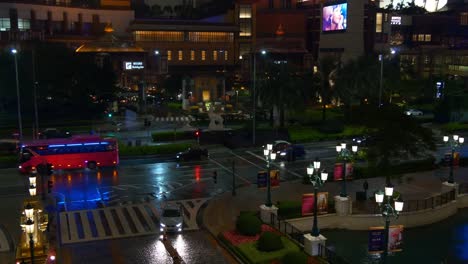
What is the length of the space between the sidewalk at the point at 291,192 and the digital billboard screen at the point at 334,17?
69000mm

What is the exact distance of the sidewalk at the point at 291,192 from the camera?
111 ft

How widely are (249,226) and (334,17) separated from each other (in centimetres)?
9190

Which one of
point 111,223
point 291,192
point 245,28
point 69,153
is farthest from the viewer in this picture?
point 245,28

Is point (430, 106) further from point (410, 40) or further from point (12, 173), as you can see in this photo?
point (12, 173)

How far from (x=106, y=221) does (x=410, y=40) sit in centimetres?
12403

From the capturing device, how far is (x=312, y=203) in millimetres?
32438

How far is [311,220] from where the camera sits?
33.2m

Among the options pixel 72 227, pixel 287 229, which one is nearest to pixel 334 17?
pixel 287 229

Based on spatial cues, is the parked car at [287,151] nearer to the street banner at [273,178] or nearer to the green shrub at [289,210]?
the street banner at [273,178]

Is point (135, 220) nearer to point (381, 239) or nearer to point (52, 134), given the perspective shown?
point (381, 239)

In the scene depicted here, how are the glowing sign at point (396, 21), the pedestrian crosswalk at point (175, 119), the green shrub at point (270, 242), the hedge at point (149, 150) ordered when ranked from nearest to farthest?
the green shrub at point (270, 242) → the hedge at point (149, 150) → the pedestrian crosswalk at point (175, 119) → the glowing sign at point (396, 21)

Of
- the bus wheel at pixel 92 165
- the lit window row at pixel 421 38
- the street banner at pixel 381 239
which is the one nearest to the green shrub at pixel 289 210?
the street banner at pixel 381 239

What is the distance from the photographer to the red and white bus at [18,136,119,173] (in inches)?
1795

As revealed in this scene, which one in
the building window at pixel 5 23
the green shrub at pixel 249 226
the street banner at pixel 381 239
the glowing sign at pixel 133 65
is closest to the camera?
the street banner at pixel 381 239
